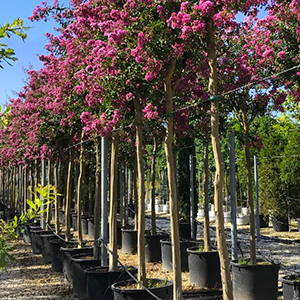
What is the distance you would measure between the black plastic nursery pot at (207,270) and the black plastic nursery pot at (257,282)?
1001 millimetres

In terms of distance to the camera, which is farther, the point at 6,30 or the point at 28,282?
the point at 28,282

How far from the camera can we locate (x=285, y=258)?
10008 millimetres

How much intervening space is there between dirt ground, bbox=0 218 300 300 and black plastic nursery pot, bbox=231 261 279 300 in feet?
1.60

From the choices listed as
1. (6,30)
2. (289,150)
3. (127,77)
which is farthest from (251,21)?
(289,150)

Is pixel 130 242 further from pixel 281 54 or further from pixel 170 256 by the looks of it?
pixel 281 54

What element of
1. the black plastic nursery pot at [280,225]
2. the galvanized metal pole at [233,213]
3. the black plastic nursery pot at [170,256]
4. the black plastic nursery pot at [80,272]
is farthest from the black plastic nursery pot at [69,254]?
the black plastic nursery pot at [280,225]

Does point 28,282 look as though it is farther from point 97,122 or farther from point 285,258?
point 285,258

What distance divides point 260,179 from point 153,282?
1174 centimetres

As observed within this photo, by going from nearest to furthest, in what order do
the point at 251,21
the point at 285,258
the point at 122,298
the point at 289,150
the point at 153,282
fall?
the point at 122,298
the point at 153,282
the point at 251,21
the point at 285,258
the point at 289,150

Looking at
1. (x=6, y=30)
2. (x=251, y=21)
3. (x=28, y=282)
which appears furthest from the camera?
(x=28, y=282)

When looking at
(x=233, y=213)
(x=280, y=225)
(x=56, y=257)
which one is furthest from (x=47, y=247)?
(x=280, y=225)

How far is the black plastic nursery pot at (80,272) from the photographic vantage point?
271 inches

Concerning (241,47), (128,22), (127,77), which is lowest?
(127,77)

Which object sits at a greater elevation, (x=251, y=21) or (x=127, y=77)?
(x=251, y=21)
